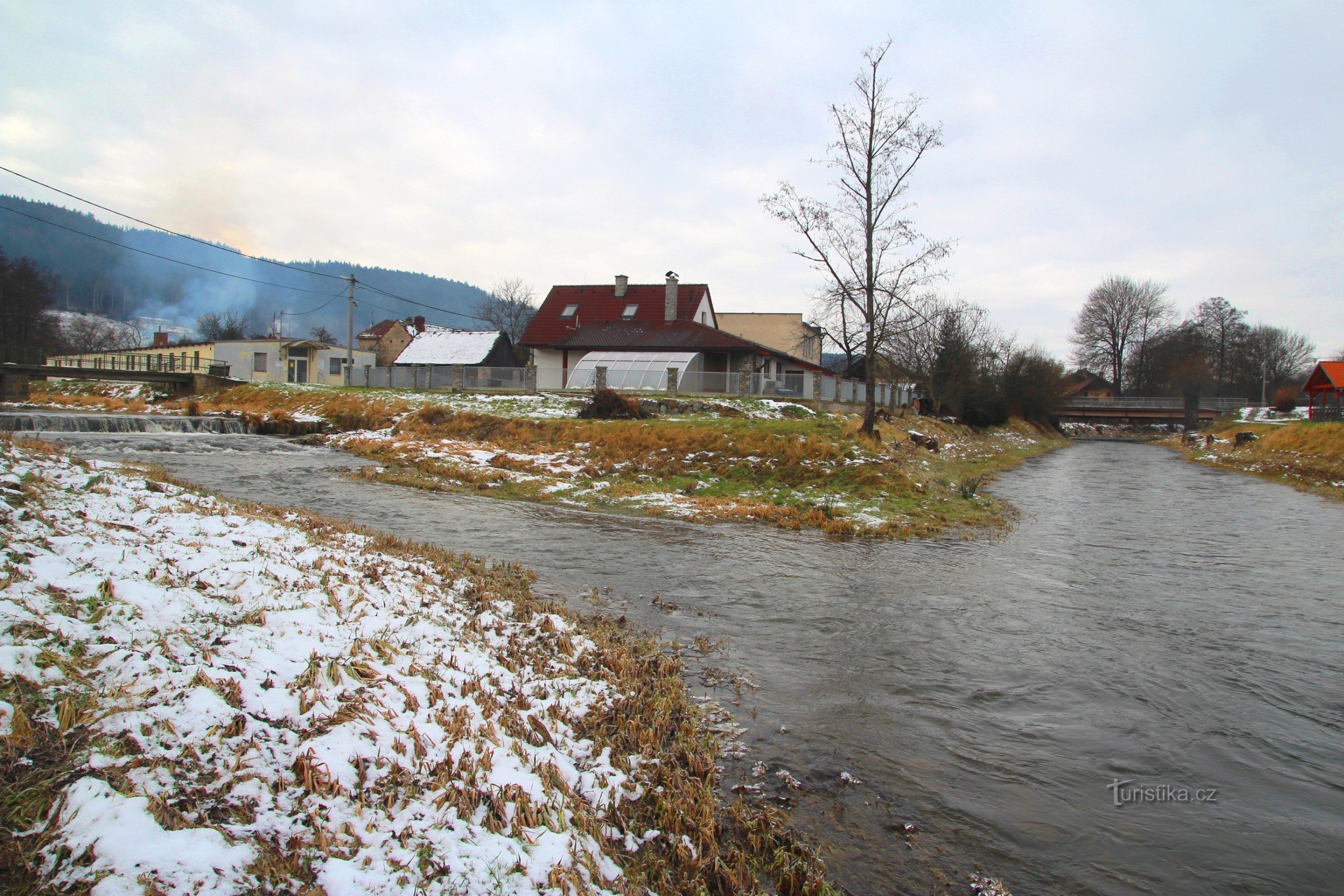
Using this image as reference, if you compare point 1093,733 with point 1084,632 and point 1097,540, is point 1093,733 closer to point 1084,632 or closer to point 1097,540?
point 1084,632

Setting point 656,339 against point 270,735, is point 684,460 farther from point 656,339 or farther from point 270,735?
point 656,339

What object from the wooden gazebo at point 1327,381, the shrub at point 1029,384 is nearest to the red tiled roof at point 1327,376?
the wooden gazebo at point 1327,381

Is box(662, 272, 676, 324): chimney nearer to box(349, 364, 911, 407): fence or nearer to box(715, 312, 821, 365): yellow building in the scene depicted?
box(349, 364, 911, 407): fence

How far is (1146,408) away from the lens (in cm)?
7544

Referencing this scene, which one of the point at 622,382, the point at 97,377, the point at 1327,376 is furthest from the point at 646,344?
the point at 1327,376

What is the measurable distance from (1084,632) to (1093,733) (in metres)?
2.88

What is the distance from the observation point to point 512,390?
3775 centimetres

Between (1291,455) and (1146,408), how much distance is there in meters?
47.9

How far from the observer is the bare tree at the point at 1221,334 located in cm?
8706

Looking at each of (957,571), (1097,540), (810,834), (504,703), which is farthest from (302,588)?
(1097,540)

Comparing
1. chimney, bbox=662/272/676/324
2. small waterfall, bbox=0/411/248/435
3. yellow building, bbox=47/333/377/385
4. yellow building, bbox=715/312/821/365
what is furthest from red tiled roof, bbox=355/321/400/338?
small waterfall, bbox=0/411/248/435

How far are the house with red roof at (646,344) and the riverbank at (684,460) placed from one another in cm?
617

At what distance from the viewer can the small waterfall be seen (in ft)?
87.2

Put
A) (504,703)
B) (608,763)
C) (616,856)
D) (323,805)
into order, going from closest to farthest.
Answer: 1. (323,805)
2. (616,856)
3. (608,763)
4. (504,703)
